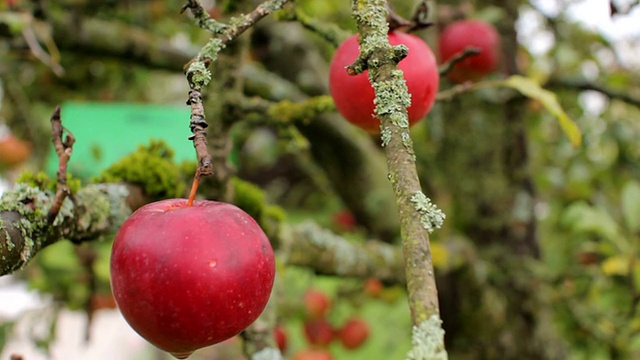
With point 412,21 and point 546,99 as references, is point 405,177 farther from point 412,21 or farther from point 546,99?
point 546,99

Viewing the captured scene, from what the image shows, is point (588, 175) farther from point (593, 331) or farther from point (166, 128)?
point (166, 128)

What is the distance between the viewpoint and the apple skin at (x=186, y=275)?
1.67 feet

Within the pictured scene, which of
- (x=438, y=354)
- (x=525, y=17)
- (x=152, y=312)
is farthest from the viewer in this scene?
(x=525, y=17)

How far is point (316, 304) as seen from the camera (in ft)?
8.08

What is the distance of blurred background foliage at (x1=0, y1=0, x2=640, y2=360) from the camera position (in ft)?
5.04

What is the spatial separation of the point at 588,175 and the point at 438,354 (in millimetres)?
1971

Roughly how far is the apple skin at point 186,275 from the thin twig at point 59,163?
95 millimetres

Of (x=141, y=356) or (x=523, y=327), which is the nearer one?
(x=523, y=327)

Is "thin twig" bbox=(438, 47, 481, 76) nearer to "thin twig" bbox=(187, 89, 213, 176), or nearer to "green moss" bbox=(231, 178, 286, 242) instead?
"green moss" bbox=(231, 178, 286, 242)

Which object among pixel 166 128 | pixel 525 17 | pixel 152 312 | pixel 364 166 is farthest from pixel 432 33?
pixel 152 312

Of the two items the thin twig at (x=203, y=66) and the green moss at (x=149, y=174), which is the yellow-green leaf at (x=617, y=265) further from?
the thin twig at (x=203, y=66)

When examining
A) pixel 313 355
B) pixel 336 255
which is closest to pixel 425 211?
pixel 336 255

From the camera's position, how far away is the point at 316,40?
2.25m

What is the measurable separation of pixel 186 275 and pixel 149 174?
340 millimetres
